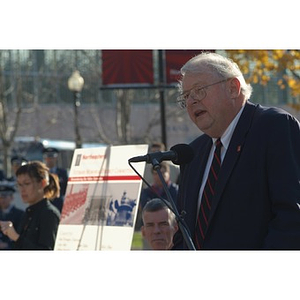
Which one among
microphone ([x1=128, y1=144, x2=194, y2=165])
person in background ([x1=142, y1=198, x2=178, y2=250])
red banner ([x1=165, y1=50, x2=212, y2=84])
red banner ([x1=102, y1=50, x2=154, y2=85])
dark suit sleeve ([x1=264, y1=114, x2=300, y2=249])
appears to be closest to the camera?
dark suit sleeve ([x1=264, y1=114, x2=300, y2=249])

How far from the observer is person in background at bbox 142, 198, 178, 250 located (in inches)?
267

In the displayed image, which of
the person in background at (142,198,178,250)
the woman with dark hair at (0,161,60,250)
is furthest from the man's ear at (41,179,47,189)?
the person in background at (142,198,178,250)

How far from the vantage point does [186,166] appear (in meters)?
4.77

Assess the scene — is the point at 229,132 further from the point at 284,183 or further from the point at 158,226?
the point at 158,226

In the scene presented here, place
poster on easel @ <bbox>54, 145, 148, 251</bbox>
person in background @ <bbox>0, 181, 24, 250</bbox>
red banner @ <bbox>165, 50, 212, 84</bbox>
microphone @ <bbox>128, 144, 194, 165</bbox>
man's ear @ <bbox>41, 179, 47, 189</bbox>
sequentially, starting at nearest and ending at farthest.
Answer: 1. microphone @ <bbox>128, 144, 194, 165</bbox>
2. poster on easel @ <bbox>54, 145, 148, 251</bbox>
3. man's ear @ <bbox>41, 179, 47, 189</bbox>
4. person in background @ <bbox>0, 181, 24, 250</bbox>
5. red banner @ <bbox>165, 50, 212, 84</bbox>

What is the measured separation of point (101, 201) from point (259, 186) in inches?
111

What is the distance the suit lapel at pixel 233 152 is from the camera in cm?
426

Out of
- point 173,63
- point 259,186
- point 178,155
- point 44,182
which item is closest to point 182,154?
point 178,155

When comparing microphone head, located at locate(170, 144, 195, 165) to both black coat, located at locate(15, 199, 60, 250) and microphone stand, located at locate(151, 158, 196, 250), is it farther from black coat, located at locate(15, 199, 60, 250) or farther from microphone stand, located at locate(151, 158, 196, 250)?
black coat, located at locate(15, 199, 60, 250)

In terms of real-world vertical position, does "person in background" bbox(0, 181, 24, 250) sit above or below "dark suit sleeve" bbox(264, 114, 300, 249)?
below

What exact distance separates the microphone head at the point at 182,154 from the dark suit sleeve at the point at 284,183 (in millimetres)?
448

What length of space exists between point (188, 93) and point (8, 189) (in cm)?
881

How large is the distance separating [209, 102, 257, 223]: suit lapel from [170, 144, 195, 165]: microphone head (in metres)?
0.19

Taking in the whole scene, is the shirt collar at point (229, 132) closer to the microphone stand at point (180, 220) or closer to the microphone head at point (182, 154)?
the microphone head at point (182, 154)
